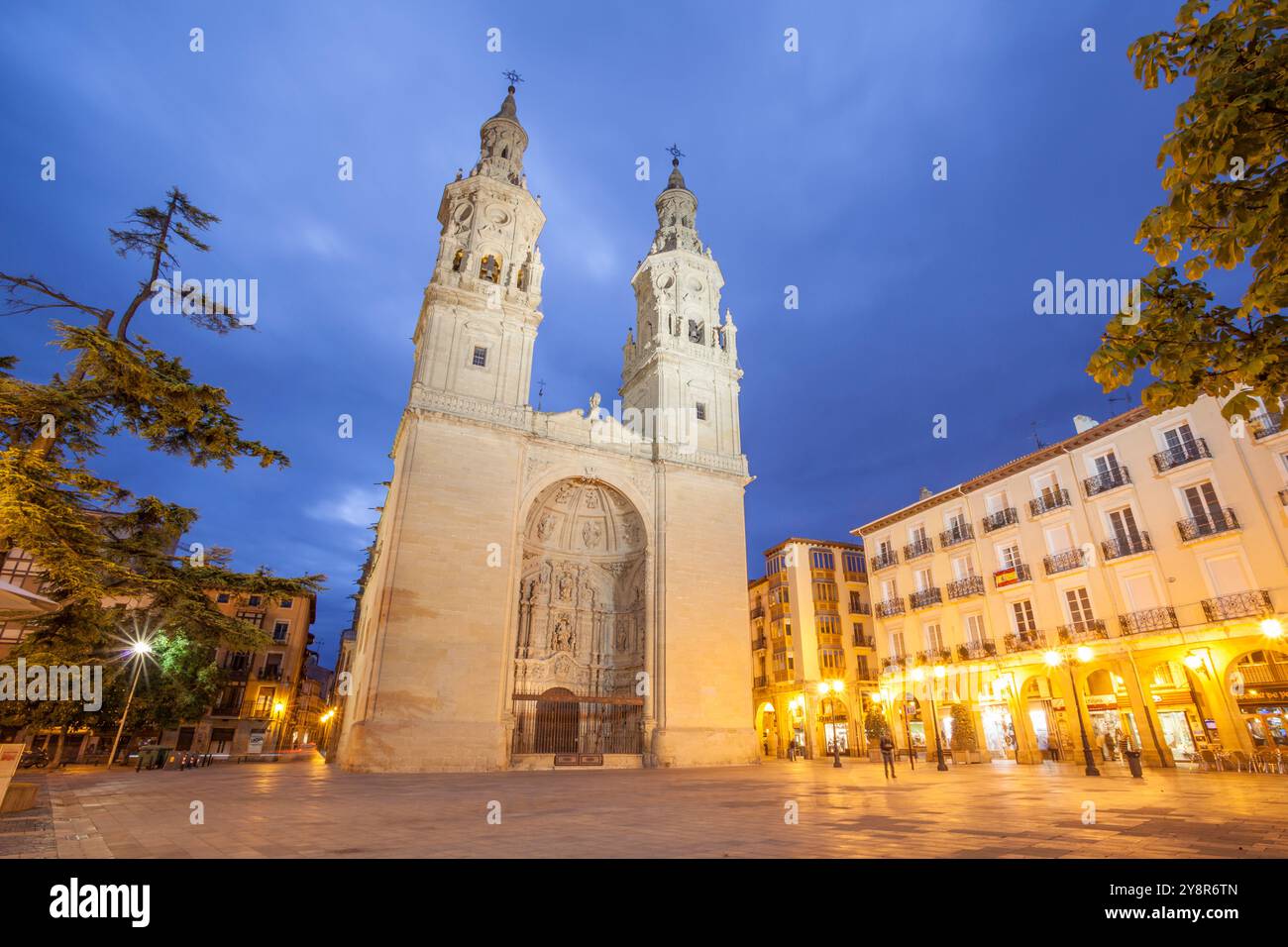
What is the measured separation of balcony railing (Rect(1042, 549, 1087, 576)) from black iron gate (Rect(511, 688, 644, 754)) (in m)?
Answer: 16.9

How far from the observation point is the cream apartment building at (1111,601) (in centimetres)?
1842

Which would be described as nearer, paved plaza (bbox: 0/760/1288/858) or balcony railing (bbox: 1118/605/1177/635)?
paved plaza (bbox: 0/760/1288/858)

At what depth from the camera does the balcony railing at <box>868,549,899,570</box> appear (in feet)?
103

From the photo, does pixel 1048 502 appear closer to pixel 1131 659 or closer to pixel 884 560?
pixel 1131 659

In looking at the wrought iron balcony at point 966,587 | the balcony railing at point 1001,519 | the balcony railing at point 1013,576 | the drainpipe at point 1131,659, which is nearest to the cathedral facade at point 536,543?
the wrought iron balcony at point 966,587

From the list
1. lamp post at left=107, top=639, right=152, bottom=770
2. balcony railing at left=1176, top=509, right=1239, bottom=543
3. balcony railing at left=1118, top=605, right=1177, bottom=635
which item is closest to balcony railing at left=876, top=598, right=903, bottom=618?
balcony railing at left=1118, top=605, right=1177, bottom=635

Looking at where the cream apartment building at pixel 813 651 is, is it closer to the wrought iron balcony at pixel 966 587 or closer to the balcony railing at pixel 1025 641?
the wrought iron balcony at pixel 966 587

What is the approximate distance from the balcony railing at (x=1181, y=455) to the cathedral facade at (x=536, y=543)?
15495mm

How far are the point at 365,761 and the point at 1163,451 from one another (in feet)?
92.6

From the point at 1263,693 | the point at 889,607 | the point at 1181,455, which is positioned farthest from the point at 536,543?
the point at 1263,693

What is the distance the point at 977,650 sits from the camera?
2612cm

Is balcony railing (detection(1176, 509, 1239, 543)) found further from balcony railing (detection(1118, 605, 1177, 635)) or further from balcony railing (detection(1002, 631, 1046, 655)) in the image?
balcony railing (detection(1002, 631, 1046, 655))
